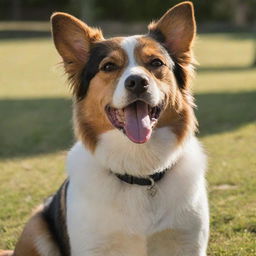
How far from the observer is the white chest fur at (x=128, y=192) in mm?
4461

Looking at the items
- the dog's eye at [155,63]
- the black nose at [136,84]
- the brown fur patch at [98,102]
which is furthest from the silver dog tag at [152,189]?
the dog's eye at [155,63]

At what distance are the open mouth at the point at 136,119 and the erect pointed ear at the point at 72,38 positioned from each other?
2.03ft

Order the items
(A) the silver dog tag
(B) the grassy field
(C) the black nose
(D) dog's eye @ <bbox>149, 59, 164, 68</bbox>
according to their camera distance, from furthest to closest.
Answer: (B) the grassy field → (D) dog's eye @ <bbox>149, 59, 164, 68</bbox> → (A) the silver dog tag → (C) the black nose

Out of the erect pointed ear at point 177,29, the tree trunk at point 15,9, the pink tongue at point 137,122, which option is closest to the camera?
the pink tongue at point 137,122

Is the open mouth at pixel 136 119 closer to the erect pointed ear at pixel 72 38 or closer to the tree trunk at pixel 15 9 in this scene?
the erect pointed ear at pixel 72 38

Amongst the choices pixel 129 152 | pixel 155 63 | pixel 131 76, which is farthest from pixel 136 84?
pixel 129 152

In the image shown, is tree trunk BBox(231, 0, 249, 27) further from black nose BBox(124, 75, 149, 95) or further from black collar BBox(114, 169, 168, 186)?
black nose BBox(124, 75, 149, 95)

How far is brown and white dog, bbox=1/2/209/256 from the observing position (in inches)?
176

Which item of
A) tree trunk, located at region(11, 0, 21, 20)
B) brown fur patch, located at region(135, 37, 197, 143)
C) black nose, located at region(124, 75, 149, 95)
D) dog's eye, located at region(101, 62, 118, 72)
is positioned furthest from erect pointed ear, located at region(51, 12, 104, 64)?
tree trunk, located at region(11, 0, 21, 20)

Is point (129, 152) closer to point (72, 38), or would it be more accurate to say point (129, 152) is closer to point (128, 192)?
point (128, 192)

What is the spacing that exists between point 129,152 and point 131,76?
2.16 feet

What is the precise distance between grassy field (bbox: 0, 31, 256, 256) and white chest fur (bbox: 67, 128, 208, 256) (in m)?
0.92

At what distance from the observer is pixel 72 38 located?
4.94m

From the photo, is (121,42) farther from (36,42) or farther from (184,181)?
(36,42)
